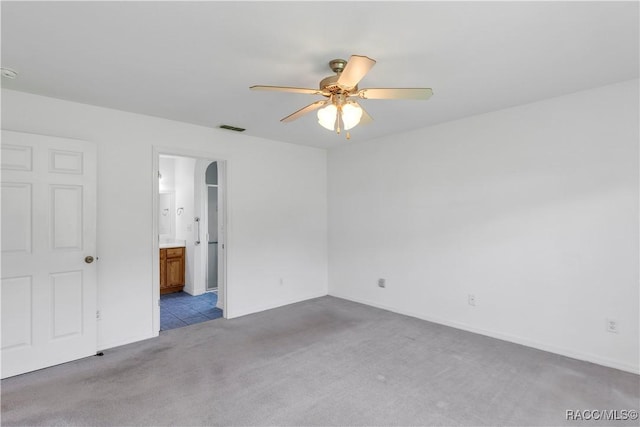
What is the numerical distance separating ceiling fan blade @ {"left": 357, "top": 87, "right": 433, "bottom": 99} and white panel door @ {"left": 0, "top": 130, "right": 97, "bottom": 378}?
262 cm

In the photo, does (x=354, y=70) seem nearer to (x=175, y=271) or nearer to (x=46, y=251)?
(x=46, y=251)

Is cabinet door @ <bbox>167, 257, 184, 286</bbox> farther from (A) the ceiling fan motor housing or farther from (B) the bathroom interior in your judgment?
(A) the ceiling fan motor housing

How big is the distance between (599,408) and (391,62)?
276 centimetres

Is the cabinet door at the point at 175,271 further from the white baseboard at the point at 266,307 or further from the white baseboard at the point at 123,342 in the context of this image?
A: the white baseboard at the point at 123,342

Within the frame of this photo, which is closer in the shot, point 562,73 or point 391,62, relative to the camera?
point 391,62

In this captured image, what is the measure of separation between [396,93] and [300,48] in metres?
0.69

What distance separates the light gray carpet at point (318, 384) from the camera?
215 centimetres

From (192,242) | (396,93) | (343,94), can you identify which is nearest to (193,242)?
(192,242)

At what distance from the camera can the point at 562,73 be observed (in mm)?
2562

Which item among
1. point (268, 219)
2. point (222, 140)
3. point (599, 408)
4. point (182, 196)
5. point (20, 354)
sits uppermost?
point (222, 140)

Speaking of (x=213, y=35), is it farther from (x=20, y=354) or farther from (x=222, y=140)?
(x=20, y=354)

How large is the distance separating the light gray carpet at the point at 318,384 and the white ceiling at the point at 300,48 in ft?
7.82

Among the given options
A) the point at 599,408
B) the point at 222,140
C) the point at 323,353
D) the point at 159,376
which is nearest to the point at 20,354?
the point at 159,376

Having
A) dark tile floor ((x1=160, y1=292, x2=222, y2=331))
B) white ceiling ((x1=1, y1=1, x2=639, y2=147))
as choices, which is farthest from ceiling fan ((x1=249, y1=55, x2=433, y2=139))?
dark tile floor ((x1=160, y1=292, x2=222, y2=331))
